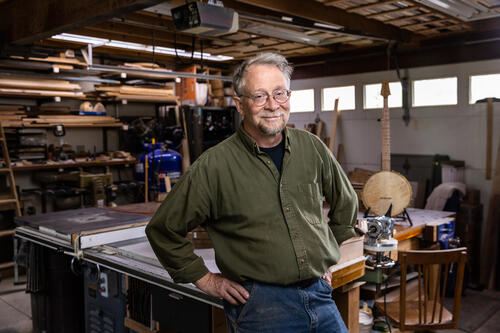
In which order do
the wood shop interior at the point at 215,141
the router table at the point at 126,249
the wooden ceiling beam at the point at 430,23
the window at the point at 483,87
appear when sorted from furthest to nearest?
the window at the point at 483,87
the wooden ceiling beam at the point at 430,23
the wood shop interior at the point at 215,141
the router table at the point at 126,249

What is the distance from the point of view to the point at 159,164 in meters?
7.06

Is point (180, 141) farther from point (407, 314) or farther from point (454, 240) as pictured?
point (407, 314)

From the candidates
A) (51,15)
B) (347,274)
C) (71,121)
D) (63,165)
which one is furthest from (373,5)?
(63,165)

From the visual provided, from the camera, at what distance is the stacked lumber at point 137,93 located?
6.87 metres

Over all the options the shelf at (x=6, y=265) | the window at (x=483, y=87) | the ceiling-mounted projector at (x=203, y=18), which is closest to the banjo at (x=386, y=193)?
the ceiling-mounted projector at (x=203, y=18)

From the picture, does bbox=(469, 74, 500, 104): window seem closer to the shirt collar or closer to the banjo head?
the banjo head

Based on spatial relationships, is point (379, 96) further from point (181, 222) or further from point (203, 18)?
point (181, 222)

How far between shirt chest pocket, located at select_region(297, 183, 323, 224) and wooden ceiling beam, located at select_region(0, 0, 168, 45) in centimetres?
210

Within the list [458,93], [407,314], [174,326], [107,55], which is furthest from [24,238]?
[458,93]

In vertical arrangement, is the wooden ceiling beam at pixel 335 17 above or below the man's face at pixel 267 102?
above

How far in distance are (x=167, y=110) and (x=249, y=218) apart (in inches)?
265

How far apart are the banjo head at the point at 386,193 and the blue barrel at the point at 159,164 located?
3792 millimetres

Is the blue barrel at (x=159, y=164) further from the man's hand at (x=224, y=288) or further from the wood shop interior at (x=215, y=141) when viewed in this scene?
the man's hand at (x=224, y=288)

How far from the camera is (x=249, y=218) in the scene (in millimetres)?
1712
